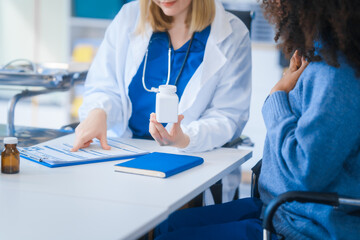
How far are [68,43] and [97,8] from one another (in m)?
0.38

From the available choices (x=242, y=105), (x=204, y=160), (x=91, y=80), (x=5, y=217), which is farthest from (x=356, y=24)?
(x=91, y=80)

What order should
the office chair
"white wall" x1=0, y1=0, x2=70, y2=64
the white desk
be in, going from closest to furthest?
1. the white desk
2. the office chair
3. "white wall" x1=0, y1=0, x2=70, y2=64

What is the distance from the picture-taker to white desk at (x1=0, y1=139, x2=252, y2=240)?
2.67 feet

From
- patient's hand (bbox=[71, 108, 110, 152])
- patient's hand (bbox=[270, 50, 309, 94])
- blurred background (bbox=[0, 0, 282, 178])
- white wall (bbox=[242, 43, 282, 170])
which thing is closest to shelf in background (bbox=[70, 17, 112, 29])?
blurred background (bbox=[0, 0, 282, 178])

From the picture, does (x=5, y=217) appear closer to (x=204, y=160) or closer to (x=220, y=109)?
(x=204, y=160)

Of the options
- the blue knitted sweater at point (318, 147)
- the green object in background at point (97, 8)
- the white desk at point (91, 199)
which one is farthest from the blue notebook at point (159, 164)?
the green object in background at point (97, 8)

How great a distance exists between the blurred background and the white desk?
2350 mm

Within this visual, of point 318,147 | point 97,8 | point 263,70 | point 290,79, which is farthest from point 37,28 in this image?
point 318,147

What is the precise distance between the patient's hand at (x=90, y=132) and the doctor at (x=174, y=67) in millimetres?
69

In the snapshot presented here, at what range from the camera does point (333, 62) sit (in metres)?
1.01

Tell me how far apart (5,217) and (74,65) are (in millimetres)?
1549

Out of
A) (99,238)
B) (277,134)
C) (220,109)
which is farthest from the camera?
(220,109)

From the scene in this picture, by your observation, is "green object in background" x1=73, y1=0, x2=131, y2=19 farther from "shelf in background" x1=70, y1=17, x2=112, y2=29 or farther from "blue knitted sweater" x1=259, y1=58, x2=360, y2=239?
"blue knitted sweater" x1=259, y1=58, x2=360, y2=239

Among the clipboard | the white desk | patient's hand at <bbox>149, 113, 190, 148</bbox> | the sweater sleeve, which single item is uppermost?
the sweater sleeve
